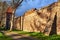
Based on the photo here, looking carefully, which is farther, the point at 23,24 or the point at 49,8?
the point at 23,24

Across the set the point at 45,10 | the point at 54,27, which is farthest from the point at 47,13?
the point at 54,27

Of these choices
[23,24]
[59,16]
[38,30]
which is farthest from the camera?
[23,24]

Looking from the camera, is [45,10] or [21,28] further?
[21,28]

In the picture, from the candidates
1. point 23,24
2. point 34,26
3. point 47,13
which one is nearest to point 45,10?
point 47,13

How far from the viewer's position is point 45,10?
22.3 meters

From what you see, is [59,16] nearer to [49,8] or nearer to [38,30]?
[49,8]

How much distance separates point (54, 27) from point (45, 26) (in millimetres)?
2251

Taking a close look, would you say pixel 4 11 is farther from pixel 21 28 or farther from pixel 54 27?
pixel 54 27

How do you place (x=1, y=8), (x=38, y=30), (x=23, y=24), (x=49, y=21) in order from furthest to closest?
(x=1, y=8) < (x=23, y=24) < (x=38, y=30) < (x=49, y=21)

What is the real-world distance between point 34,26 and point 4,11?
1072 inches

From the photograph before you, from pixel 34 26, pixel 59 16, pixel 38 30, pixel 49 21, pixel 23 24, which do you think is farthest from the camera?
pixel 23 24

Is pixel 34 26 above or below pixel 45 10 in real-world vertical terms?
below

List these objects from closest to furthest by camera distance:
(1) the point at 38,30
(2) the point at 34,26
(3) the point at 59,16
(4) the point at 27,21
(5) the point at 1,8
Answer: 1. (3) the point at 59,16
2. (1) the point at 38,30
3. (2) the point at 34,26
4. (4) the point at 27,21
5. (5) the point at 1,8

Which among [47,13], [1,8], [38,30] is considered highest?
[1,8]
